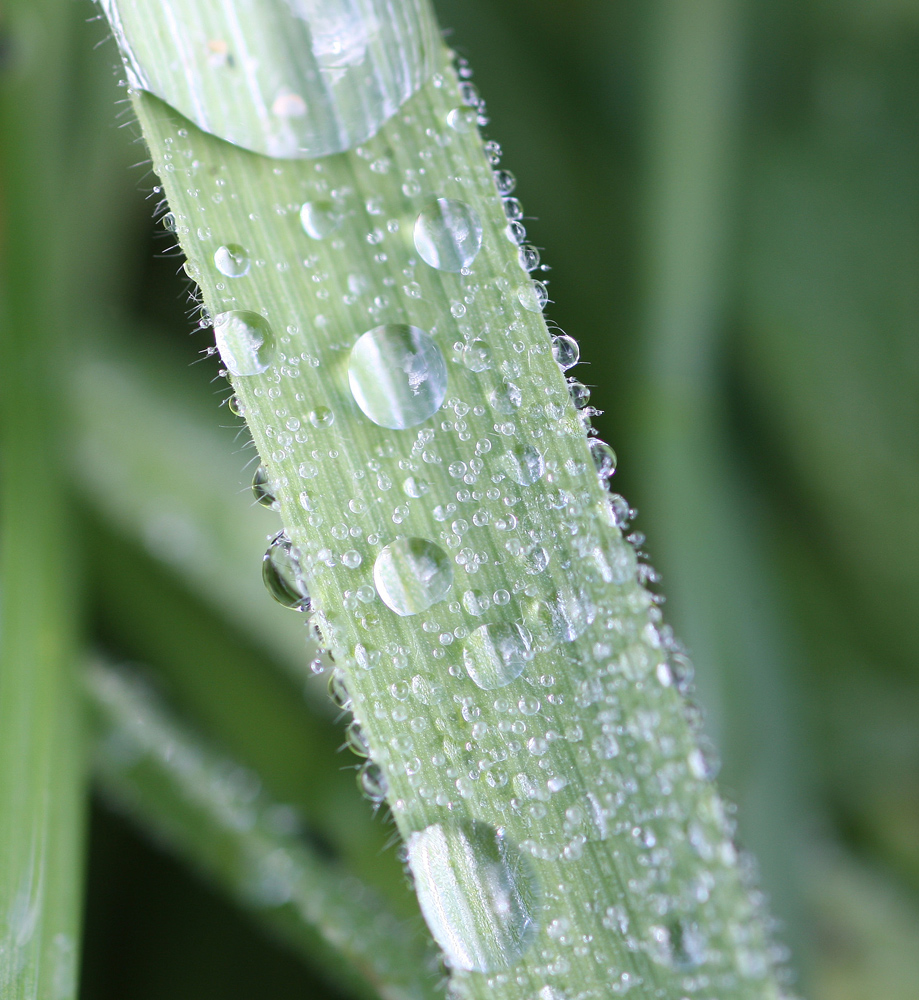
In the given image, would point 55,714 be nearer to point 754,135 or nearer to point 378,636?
point 378,636

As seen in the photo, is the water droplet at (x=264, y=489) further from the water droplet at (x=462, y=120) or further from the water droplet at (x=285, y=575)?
the water droplet at (x=462, y=120)

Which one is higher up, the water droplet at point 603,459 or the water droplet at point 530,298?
the water droplet at point 530,298

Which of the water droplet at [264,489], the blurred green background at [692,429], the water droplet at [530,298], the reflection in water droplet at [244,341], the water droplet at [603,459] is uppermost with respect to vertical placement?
the blurred green background at [692,429]

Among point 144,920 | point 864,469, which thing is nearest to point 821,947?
point 864,469

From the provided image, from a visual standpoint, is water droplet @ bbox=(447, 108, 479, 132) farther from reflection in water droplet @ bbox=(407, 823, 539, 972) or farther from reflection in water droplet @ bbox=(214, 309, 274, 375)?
reflection in water droplet @ bbox=(407, 823, 539, 972)

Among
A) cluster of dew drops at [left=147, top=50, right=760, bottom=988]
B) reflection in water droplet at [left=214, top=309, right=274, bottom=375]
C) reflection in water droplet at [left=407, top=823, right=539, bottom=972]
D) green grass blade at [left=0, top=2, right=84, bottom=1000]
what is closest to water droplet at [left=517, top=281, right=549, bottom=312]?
cluster of dew drops at [left=147, top=50, right=760, bottom=988]

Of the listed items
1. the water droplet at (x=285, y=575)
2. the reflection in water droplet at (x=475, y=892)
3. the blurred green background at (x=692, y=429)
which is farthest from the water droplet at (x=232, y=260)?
the blurred green background at (x=692, y=429)
